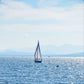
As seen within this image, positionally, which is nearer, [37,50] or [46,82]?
[46,82]

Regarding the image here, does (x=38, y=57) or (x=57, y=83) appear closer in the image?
(x=57, y=83)

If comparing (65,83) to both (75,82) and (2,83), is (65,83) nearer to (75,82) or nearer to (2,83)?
(75,82)

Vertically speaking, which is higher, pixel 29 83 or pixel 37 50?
pixel 37 50

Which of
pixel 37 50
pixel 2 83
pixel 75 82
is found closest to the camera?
pixel 2 83

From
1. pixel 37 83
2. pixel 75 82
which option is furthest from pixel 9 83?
pixel 75 82

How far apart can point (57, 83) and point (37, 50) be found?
73479 millimetres

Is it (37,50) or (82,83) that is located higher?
(37,50)

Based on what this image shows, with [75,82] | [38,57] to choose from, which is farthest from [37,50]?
[75,82]

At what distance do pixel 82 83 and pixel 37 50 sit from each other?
72.7 m

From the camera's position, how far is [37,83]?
7231 cm

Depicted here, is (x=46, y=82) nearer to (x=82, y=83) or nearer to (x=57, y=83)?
(x=57, y=83)

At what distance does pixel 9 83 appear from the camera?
7125 centimetres

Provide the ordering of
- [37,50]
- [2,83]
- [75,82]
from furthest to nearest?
[37,50]
[75,82]
[2,83]

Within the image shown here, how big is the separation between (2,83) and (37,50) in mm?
75424
